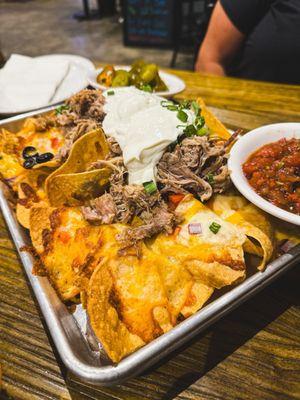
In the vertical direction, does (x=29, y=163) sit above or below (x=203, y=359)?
above

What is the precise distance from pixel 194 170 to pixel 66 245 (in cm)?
56

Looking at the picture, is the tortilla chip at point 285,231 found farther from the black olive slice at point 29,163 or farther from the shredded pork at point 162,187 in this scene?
the black olive slice at point 29,163

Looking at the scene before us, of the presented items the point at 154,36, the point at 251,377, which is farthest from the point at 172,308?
the point at 154,36

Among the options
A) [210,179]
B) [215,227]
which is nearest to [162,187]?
[210,179]

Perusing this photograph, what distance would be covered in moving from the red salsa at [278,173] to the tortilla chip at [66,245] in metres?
0.62

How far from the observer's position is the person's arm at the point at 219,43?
269 cm

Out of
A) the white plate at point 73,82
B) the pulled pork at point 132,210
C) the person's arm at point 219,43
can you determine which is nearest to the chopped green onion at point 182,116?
the pulled pork at point 132,210

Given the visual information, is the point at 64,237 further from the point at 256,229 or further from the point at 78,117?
the point at 78,117

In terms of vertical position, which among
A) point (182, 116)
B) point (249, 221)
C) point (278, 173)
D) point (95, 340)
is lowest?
point (95, 340)

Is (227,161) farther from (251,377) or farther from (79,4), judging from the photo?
(79,4)

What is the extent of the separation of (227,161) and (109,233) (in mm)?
564

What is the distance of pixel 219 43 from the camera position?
2.84 metres

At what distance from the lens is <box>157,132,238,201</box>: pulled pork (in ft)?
4.17

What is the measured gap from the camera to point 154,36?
668 centimetres
